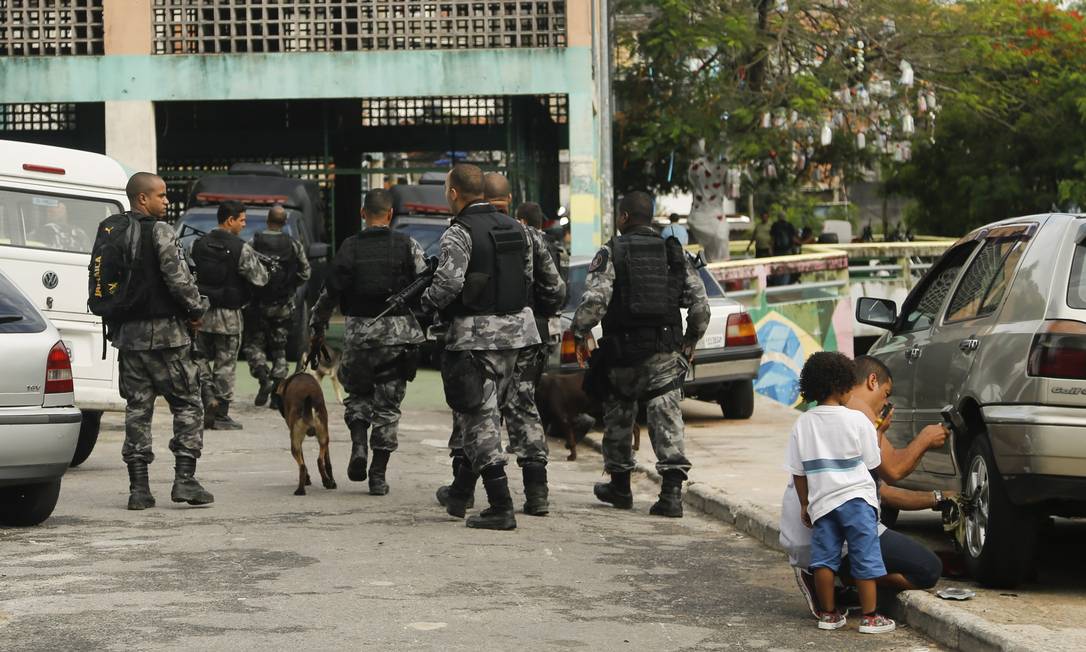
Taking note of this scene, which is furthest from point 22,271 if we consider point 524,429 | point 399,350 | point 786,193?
point 786,193

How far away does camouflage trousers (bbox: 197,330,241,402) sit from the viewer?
1398cm

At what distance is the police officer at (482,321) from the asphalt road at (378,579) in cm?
38

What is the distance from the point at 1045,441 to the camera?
6641 millimetres

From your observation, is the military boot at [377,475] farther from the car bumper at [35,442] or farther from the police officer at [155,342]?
the car bumper at [35,442]

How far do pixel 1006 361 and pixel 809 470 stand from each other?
1.07m

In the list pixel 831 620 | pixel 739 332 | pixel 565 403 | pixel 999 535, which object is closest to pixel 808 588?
A: pixel 831 620

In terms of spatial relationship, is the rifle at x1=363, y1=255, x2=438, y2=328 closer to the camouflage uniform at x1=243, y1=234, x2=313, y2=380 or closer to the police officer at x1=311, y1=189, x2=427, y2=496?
the police officer at x1=311, y1=189, x2=427, y2=496

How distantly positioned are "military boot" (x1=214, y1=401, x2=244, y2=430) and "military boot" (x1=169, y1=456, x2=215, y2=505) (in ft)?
14.5

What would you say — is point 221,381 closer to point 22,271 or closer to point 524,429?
point 22,271

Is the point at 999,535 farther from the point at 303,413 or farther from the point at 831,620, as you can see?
the point at 303,413

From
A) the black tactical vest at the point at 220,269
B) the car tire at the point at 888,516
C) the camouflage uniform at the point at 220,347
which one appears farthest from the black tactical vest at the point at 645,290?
the camouflage uniform at the point at 220,347

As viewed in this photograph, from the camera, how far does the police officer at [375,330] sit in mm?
10156

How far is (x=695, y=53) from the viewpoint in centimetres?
3031

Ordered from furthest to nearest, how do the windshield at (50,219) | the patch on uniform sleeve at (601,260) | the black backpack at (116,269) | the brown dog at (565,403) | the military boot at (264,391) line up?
the military boot at (264,391), the brown dog at (565,403), the windshield at (50,219), the patch on uniform sleeve at (601,260), the black backpack at (116,269)
